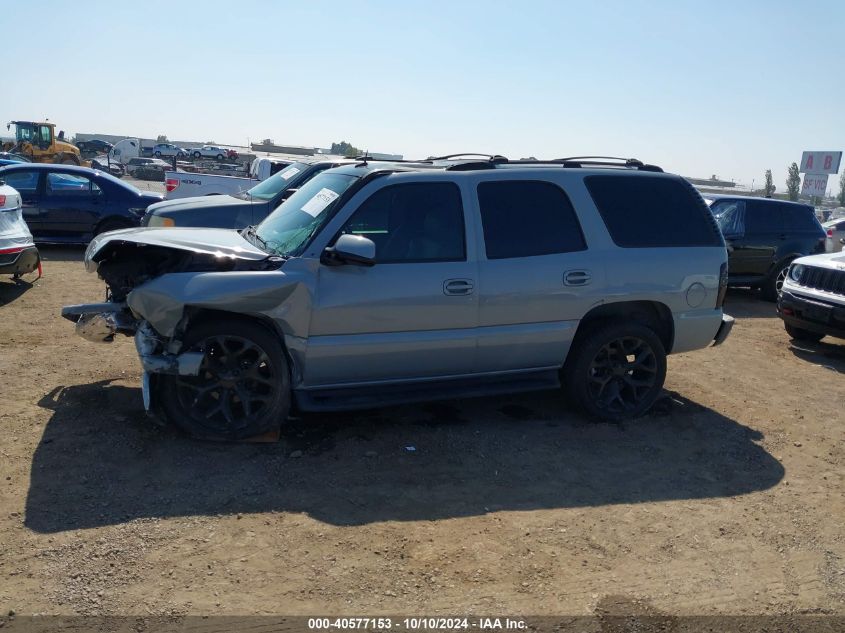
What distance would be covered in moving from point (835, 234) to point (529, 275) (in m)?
14.8

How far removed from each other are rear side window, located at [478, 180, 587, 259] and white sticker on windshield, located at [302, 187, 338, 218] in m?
1.12

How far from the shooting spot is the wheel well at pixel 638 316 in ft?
18.8

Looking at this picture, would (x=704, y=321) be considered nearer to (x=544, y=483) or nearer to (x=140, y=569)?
(x=544, y=483)

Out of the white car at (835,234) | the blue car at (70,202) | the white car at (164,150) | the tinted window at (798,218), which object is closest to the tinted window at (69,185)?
the blue car at (70,202)

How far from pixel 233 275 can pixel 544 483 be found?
2.48 m

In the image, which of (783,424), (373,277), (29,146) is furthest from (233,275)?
(29,146)

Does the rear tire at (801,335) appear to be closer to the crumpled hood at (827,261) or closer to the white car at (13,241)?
the crumpled hood at (827,261)

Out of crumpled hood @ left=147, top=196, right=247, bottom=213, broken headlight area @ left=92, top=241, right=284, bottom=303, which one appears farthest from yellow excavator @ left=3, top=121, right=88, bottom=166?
broken headlight area @ left=92, top=241, right=284, bottom=303

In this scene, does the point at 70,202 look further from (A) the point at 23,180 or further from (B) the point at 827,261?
(B) the point at 827,261

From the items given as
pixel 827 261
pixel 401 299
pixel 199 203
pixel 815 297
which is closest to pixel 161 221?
pixel 199 203

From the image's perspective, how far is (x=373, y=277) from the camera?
493 centimetres

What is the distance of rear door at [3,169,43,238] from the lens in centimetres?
1240

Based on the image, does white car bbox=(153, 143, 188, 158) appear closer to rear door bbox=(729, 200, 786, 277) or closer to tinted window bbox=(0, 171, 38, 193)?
tinted window bbox=(0, 171, 38, 193)

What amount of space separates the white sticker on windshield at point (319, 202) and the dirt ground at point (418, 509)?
62.8 inches
